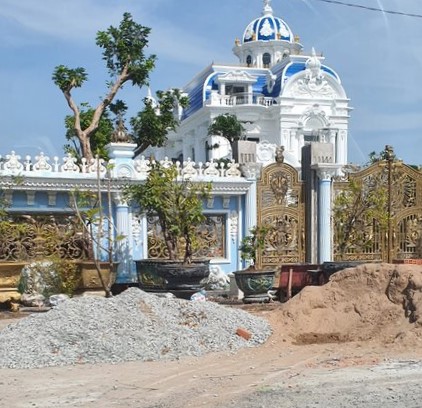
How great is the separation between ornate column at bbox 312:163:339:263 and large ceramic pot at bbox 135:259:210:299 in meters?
2.83

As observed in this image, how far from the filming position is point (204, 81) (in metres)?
36.2

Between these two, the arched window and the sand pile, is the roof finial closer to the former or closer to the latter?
the arched window

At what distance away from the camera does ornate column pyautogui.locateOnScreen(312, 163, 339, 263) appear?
1211cm

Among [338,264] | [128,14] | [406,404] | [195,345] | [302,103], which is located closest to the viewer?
[406,404]

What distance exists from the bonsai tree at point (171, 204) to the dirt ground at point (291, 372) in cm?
238

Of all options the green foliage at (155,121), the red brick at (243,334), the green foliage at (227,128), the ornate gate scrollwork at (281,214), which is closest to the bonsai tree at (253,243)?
the ornate gate scrollwork at (281,214)

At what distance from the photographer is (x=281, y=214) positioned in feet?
39.8

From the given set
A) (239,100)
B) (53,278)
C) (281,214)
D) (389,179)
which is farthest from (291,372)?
(239,100)

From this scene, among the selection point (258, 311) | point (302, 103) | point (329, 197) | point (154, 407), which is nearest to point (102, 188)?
point (258, 311)

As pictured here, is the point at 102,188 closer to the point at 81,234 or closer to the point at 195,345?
the point at 81,234

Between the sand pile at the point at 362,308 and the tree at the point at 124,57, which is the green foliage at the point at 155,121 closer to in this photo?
the tree at the point at 124,57

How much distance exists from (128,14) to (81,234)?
5.83m

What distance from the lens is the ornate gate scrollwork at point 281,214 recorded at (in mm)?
11969

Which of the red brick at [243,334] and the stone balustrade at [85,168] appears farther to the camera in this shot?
the stone balustrade at [85,168]
